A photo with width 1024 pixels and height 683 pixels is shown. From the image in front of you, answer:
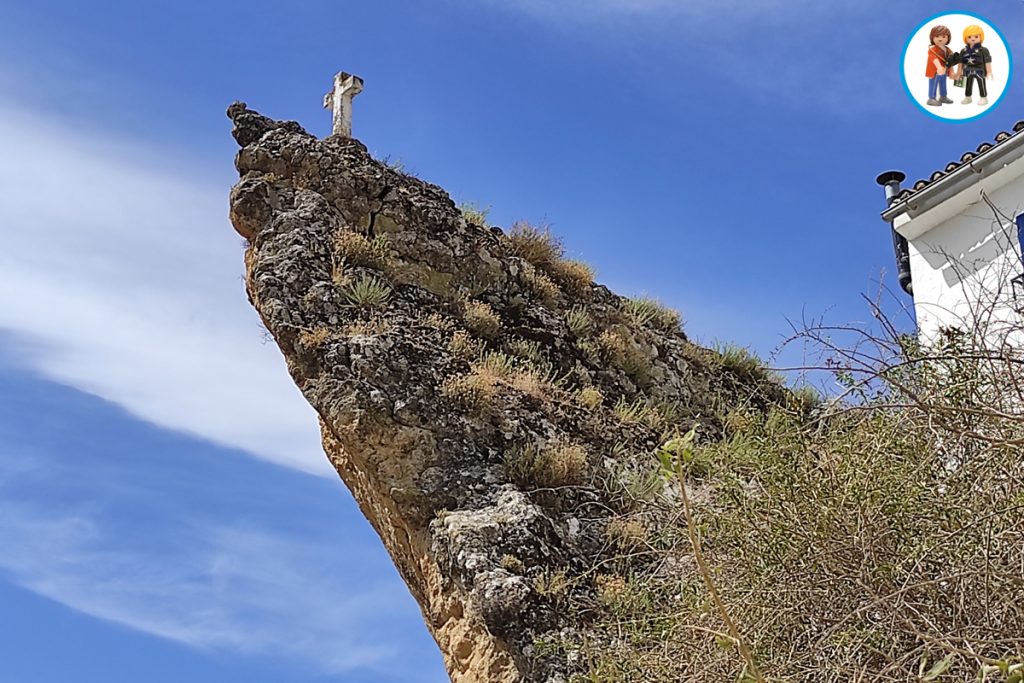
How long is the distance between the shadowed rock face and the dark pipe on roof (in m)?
2.07

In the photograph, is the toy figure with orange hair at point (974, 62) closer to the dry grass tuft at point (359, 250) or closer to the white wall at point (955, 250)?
the white wall at point (955, 250)

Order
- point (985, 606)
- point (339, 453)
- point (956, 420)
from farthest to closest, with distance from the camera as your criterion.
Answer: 1. point (339, 453)
2. point (956, 420)
3. point (985, 606)

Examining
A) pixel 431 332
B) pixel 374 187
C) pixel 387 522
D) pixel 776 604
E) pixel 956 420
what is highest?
pixel 374 187

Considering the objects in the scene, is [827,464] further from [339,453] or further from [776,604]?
[339,453]

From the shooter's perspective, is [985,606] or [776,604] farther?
[776,604]

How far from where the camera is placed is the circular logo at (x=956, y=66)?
9578 mm

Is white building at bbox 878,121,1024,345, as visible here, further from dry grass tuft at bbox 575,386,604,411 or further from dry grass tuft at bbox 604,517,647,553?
dry grass tuft at bbox 604,517,647,553

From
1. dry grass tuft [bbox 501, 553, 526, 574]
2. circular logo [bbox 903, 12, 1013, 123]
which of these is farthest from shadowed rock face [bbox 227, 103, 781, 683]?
circular logo [bbox 903, 12, 1013, 123]

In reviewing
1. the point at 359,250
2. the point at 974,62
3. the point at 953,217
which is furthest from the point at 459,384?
the point at 953,217

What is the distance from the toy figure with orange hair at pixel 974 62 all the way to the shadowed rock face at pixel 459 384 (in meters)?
3.93

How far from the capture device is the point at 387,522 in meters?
8.00

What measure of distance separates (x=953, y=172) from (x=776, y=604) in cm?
755

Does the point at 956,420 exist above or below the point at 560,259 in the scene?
below

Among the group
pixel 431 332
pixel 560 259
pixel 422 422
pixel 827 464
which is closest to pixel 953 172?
pixel 560 259
